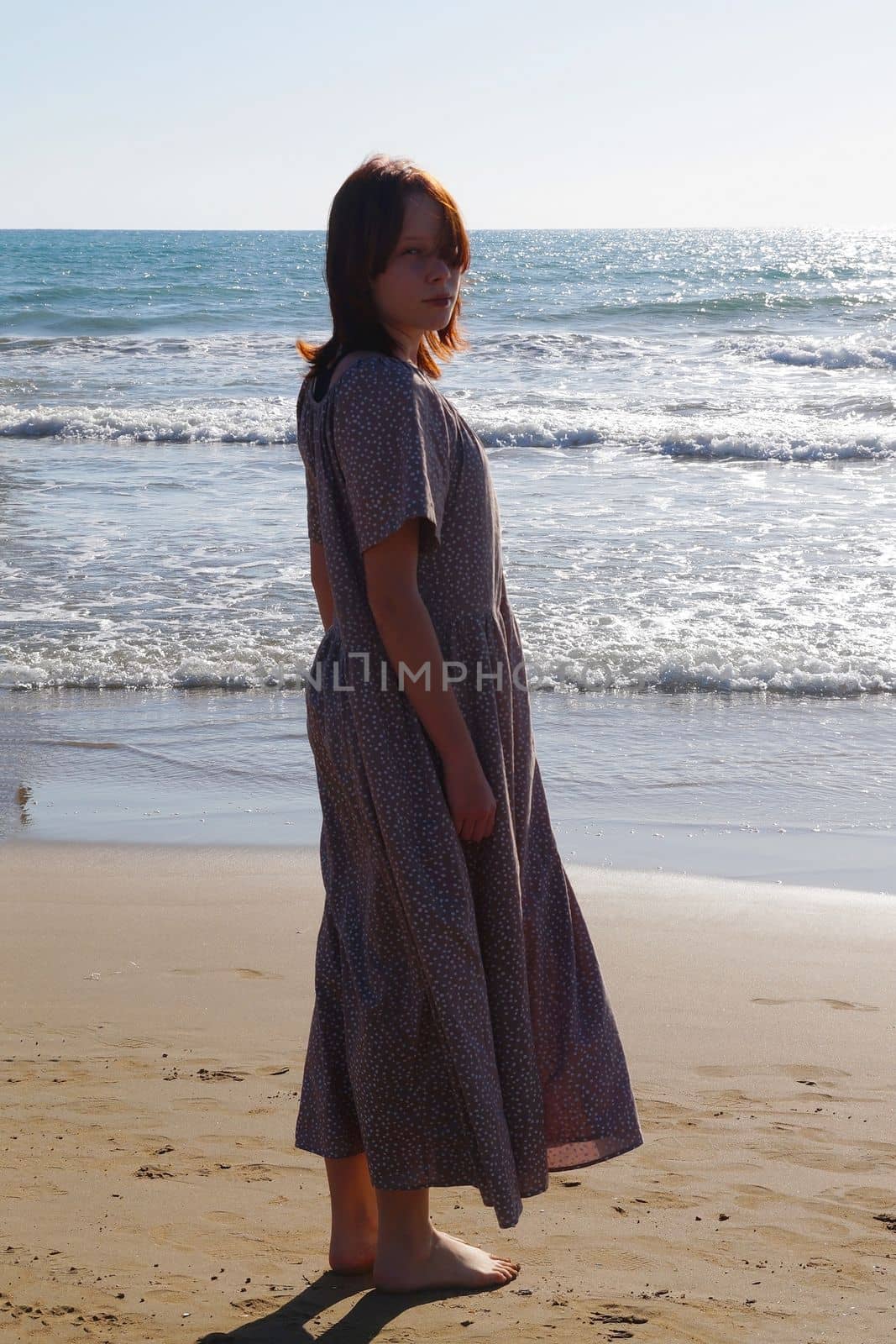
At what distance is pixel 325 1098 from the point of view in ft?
6.78

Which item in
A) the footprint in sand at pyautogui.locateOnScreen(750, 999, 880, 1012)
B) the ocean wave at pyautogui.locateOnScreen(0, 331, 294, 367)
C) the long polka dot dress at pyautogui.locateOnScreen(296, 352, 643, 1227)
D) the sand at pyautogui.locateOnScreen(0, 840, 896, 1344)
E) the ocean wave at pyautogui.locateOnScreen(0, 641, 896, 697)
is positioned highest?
the ocean wave at pyautogui.locateOnScreen(0, 331, 294, 367)

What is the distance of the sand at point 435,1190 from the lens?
80.6 inches

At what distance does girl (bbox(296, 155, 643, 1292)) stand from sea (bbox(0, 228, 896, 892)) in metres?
0.38

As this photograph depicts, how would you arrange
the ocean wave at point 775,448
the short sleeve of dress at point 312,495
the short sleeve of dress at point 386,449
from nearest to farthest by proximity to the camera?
the short sleeve of dress at point 386,449 → the short sleeve of dress at point 312,495 → the ocean wave at point 775,448

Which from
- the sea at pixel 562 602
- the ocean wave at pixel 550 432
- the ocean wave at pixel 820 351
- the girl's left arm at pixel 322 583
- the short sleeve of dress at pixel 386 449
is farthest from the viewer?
the ocean wave at pixel 820 351

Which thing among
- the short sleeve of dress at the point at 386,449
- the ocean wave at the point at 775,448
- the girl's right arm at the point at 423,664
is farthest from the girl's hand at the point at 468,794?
the ocean wave at the point at 775,448

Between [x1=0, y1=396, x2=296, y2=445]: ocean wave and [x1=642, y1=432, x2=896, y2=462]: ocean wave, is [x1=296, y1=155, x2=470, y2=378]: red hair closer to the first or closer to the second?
[x1=642, y1=432, x2=896, y2=462]: ocean wave

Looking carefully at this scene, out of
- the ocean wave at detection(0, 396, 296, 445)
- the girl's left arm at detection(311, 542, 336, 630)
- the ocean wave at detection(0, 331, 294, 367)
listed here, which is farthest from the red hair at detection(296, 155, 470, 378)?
the ocean wave at detection(0, 331, 294, 367)

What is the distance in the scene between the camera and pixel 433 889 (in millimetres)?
1894

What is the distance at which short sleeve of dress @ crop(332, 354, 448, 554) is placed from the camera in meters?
1.81

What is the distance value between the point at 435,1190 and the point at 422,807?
96 cm

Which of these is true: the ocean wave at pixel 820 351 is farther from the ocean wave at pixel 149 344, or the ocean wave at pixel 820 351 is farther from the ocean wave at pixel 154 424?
the ocean wave at pixel 154 424

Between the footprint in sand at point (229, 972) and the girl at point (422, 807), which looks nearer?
the girl at point (422, 807)

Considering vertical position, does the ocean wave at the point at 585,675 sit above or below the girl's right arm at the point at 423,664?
below
